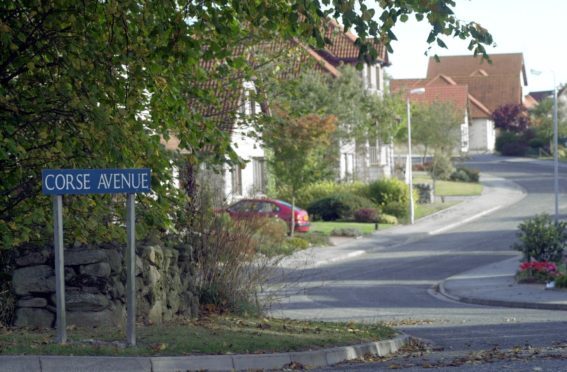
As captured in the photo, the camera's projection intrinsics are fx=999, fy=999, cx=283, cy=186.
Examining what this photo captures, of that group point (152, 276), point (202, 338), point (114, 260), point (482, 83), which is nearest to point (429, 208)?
point (152, 276)

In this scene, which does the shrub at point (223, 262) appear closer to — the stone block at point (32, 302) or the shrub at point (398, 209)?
the stone block at point (32, 302)

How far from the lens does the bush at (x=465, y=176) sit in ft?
232

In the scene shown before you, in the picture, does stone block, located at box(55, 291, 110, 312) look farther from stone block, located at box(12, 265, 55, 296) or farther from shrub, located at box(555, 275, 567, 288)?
shrub, located at box(555, 275, 567, 288)

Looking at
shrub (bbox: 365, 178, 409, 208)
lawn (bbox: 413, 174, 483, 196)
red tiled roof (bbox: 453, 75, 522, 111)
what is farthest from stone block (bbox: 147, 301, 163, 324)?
red tiled roof (bbox: 453, 75, 522, 111)

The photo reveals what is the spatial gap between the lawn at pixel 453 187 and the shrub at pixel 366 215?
560 inches

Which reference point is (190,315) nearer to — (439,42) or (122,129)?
(122,129)

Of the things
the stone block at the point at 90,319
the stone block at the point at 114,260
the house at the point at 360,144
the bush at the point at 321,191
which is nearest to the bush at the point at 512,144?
the house at the point at 360,144

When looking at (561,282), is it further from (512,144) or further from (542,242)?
(512,144)

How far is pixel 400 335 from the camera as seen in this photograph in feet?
45.5

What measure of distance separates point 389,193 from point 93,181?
41.1 m

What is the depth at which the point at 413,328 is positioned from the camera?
17047 millimetres

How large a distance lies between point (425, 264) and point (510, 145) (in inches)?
2672

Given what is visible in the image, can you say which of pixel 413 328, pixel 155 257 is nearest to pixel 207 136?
pixel 155 257

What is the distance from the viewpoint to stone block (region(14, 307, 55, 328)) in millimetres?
11430
